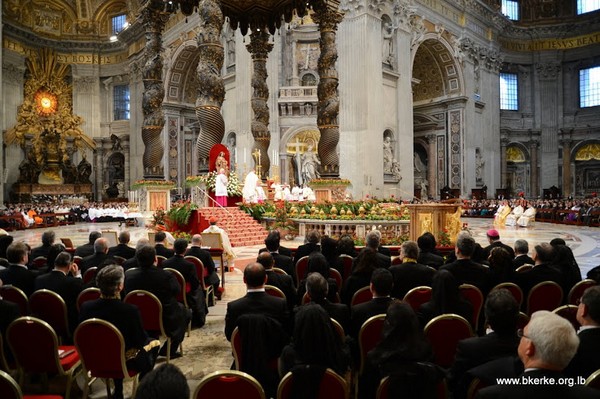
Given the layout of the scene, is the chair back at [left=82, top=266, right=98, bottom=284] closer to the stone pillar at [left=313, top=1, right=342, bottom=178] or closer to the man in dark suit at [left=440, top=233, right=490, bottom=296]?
the man in dark suit at [left=440, top=233, right=490, bottom=296]

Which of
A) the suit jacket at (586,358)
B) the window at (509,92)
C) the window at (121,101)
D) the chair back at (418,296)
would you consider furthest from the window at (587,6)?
the suit jacket at (586,358)

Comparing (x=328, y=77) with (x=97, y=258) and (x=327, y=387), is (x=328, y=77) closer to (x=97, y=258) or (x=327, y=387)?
(x=97, y=258)

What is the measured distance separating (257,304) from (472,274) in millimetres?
2372

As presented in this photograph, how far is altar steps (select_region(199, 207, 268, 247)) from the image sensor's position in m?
13.9

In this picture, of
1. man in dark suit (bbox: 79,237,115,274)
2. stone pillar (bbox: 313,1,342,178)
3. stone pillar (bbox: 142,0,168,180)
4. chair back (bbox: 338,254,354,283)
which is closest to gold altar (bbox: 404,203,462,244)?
stone pillar (bbox: 313,1,342,178)

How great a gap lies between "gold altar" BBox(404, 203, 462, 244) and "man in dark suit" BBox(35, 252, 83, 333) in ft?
25.8

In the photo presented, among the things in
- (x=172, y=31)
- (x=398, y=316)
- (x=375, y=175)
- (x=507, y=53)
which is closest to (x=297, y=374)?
(x=398, y=316)

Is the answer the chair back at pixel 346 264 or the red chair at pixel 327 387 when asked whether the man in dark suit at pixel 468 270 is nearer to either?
the chair back at pixel 346 264

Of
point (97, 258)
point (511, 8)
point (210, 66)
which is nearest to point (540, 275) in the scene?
point (97, 258)

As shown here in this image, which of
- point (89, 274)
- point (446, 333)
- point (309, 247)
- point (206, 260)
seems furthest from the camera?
point (206, 260)

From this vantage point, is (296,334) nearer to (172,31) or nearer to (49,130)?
(172,31)

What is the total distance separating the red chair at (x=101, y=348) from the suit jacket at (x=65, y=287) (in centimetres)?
121

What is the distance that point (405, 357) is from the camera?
267 centimetres

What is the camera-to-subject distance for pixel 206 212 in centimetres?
1404
